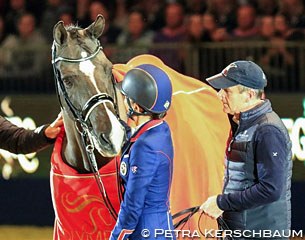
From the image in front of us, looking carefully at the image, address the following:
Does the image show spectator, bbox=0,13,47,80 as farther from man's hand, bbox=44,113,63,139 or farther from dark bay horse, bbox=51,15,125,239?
dark bay horse, bbox=51,15,125,239

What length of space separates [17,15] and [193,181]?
575 centimetres

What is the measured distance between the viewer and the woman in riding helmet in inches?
180

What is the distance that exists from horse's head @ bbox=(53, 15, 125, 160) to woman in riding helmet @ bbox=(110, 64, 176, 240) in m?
0.76

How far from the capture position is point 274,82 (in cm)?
988

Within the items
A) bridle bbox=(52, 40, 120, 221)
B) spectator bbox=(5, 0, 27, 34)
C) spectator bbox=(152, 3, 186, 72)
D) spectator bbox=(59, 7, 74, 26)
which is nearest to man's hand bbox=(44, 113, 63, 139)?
bridle bbox=(52, 40, 120, 221)

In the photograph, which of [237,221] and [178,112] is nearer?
[237,221]

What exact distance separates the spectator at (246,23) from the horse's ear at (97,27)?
4.39 m

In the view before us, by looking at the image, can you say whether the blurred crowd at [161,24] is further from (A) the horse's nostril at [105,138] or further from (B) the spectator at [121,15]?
(A) the horse's nostril at [105,138]

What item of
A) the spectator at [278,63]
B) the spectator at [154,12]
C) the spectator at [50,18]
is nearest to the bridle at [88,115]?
the spectator at [278,63]

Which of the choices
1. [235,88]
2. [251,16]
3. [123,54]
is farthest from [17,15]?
[235,88]

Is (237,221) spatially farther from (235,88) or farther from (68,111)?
(68,111)

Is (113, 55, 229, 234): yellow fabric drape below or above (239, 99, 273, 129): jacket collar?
below

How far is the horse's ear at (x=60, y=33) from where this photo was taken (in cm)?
574

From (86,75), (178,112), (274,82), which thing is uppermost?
(86,75)
